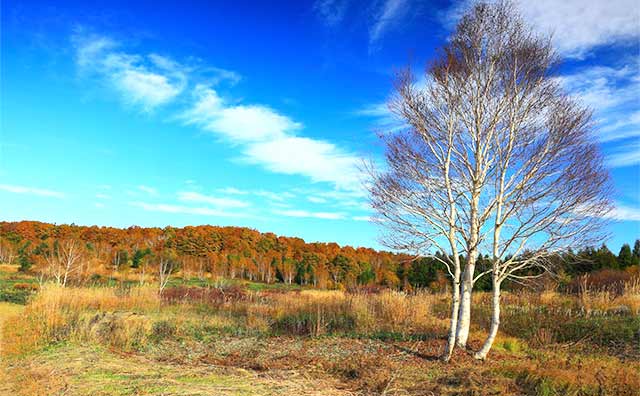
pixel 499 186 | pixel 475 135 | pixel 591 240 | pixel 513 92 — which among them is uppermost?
pixel 513 92

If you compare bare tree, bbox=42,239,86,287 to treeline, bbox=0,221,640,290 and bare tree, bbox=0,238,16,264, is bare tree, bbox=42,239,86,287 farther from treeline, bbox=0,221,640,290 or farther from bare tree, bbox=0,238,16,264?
bare tree, bbox=0,238,16,264

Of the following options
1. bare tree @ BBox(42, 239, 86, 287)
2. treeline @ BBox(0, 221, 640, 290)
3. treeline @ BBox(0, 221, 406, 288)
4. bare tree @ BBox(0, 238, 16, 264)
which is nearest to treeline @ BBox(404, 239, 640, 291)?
treeline @ BBox(0, 221, 640, 290)

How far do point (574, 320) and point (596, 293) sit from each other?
3.81 metres

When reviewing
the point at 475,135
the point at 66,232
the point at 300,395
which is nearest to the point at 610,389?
the point at 300,395

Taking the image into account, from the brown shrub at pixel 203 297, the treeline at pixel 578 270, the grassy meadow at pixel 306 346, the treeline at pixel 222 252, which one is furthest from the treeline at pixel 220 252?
the grassy meadow at pixel 306 346

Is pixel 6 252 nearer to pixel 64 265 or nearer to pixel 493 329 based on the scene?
pixel 64 265

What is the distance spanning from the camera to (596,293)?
53.9 ft

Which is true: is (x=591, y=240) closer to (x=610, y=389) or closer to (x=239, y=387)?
(x=610, y=389)

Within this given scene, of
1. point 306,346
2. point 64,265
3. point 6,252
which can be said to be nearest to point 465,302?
point 306,346

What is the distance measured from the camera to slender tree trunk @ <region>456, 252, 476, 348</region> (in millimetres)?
9438

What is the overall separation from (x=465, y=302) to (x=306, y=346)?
155 inches

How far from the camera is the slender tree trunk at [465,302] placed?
31.0 ft

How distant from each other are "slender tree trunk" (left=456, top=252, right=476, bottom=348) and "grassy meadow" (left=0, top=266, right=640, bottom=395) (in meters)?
0.38

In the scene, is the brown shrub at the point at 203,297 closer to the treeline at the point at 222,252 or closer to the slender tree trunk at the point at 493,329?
the slender tree trunk at the point at 493,329
